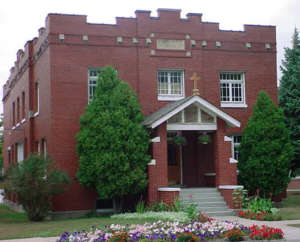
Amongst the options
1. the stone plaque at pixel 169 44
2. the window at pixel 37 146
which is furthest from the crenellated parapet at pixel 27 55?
the stone plaque at pixel 169 44

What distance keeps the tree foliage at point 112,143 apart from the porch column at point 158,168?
0.30 m

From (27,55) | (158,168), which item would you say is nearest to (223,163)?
(158,168)

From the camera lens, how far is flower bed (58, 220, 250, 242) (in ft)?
42.8

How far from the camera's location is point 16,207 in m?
30.3

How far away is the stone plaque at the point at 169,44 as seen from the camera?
2489 centimetres

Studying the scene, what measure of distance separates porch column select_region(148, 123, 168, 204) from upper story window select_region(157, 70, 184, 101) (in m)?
3.44

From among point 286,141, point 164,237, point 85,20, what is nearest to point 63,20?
point 85,20

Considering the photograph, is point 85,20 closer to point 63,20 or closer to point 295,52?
point 63,20

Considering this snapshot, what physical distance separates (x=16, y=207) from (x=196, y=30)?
45.9 feet

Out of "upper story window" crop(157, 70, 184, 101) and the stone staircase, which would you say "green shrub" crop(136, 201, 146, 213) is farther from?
"upper story window" crop(157, 70, 184, 101)

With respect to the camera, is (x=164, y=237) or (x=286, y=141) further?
(x=286, y=141)

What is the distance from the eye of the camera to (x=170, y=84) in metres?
25.1

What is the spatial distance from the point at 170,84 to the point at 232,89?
3.12m

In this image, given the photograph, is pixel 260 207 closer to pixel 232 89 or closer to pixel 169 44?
pixel 232 89
